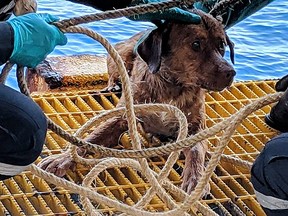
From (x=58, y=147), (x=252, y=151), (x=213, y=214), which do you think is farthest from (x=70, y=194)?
(x=252, y=151)

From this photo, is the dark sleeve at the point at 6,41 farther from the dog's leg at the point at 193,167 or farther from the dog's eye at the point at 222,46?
the dog's eye at the point at 222,46

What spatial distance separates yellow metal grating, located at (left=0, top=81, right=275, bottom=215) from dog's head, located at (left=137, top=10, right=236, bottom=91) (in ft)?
1.40

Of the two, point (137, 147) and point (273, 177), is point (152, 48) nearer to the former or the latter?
point (137, 147)

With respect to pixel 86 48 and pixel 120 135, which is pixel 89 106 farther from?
pixel 86 48

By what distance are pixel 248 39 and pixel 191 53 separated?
5.35 meters

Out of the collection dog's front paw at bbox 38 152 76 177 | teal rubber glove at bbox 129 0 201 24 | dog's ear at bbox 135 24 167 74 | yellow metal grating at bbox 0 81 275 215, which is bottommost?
yellow metal grating at bbox 0 81 275 215

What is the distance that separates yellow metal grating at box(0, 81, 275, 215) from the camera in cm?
381

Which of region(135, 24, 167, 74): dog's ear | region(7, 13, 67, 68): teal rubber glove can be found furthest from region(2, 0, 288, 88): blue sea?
region(7, 13, 67, 68): teal rubber glove

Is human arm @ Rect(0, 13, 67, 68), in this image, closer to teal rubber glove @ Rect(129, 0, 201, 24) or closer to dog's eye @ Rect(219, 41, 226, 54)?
teal rubber glove @ Rect(129, 0, 201, 24)

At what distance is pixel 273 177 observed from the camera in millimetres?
2484

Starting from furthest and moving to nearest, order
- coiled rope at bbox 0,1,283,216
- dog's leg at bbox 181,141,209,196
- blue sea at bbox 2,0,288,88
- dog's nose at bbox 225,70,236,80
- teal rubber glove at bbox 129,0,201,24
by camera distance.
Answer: blue sea at bbox 2,0,288,88 → dog's nose at bbox 225,70,236,80 → dog's leg at bbox 181,141,209,196 → teal rubber glove at bbox 129,0,201,24 → coiled rope at bbox 0,1,283,216

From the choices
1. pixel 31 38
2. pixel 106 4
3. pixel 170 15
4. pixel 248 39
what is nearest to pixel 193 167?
pixel 170 15

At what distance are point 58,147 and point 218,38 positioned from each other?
1.12 m

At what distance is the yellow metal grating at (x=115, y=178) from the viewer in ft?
12.5
